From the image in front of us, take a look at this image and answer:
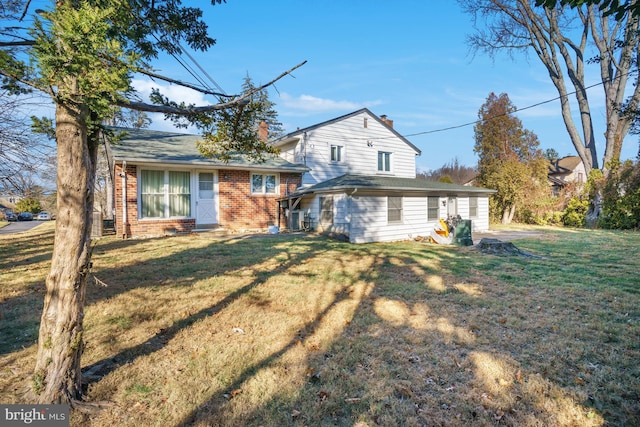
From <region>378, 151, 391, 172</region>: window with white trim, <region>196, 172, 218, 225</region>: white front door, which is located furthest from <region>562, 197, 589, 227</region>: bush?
<region>196, 172, 218, 225</region>: white front door

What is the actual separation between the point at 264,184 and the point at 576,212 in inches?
767

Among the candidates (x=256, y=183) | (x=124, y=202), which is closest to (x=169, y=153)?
(x=124, y=202)

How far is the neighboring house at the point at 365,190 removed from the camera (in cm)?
1230

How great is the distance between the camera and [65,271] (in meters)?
2.37

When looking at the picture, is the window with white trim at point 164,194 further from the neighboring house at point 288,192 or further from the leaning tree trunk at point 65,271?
the leaning tree trunk at point 65,271

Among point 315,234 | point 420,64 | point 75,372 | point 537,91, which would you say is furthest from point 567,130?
point 75,372

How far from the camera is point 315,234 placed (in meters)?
13.1

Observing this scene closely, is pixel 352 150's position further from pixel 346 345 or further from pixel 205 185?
pixel 346 345

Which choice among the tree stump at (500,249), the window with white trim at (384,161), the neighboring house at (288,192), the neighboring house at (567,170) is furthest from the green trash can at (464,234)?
the neighboring house at (567,170)

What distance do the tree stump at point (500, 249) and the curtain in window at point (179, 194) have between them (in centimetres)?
1083

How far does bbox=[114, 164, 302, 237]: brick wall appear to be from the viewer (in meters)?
11.5

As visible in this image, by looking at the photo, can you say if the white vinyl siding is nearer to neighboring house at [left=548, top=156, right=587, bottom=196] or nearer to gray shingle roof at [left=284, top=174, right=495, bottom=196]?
gray shingle roof at [left=284, top=174, right=495, bottom=196]

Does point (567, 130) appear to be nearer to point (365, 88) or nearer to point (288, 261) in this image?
point (365, 88)

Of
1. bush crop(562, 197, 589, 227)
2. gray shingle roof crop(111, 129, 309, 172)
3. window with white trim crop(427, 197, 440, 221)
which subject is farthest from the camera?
bush crop(562, 197, 589, 227)
